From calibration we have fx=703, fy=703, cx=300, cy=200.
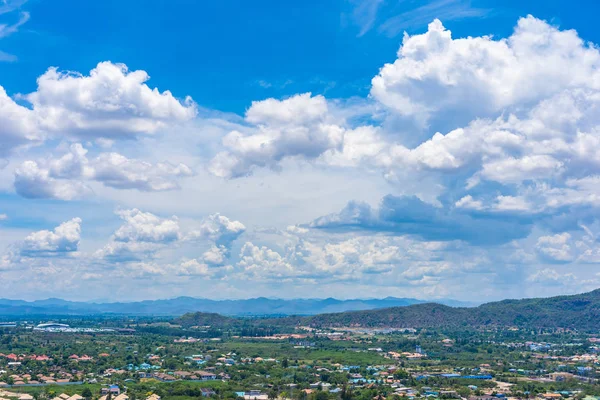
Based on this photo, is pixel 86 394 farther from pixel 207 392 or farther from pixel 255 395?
pixel 255 395

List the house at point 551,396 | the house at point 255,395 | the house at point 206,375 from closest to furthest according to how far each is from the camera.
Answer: the house at point 255,395 < the house at point 551,396 < the house at point 206,375

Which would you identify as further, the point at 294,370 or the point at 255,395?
the point at 294,370

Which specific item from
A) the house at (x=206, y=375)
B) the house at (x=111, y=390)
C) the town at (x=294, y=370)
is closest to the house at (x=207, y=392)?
the town at (x=294, y=370)

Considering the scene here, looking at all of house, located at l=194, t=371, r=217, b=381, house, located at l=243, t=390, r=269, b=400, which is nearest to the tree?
house, located at l=243, t=390, r=269, b=400

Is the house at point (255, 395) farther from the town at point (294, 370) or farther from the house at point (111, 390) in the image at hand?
the house at point (111, 390)

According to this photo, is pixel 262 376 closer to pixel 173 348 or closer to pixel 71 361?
pixel 71 361

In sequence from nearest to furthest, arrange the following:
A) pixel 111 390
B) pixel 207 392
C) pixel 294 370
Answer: pixel 207 392 → pixel 111 390 → pixel 294 370

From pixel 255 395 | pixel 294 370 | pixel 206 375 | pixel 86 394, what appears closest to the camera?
pixel 86 394

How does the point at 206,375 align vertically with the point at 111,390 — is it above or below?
above

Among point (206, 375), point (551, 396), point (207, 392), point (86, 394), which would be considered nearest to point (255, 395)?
point (207, 392)

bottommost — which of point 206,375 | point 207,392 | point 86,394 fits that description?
point 207,392

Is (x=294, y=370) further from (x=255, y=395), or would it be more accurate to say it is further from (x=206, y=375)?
(x=255, y=395)
